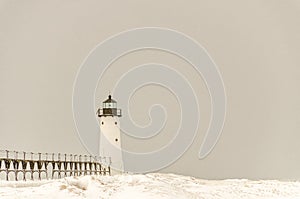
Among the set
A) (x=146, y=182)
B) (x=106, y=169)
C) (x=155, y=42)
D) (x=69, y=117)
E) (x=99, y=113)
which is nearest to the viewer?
(x=146, y=182)

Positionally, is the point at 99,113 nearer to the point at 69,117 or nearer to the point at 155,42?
the point at 69,117

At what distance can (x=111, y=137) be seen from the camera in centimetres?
3219

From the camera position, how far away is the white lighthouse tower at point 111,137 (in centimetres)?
3234

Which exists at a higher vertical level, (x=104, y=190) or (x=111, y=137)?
(x=111, y=137)

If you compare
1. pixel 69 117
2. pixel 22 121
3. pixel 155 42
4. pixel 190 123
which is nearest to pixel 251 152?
pixel 190 123

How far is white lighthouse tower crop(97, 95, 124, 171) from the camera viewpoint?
32344 mm

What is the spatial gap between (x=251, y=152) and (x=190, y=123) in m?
4.76

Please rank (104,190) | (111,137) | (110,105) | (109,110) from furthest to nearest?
1. (110,105)
2. (109,110)
3. (111,137)
4. (104,190)

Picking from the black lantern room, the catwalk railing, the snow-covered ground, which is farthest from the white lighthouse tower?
the snow-covered ground

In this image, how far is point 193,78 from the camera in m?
39.9

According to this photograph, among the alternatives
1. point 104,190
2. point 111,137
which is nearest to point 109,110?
point 111,137

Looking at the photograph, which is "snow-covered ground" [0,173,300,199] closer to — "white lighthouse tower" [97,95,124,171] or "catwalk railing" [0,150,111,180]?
"catwalk railing" [0,150,111,180]

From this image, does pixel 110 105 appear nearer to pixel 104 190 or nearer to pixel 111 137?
pixel 111 137

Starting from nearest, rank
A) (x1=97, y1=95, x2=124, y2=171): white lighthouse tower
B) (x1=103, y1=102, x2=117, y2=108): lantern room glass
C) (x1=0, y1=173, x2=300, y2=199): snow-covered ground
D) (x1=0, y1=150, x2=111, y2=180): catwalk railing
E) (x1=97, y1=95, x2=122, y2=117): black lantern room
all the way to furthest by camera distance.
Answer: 1. (x1=0, y1=173, x2=300, y2=199): snow-covered ground
2. (x1=0, y1=150, x2=111, y2=180): catwalk railing
3. (x1=97, y1=95, x2=124, y2=171): white lighthouse tower
4. (x1=97, y1=95, x2=122, y2=117): black lantern room
5. (x1=103, y1=102, x2=117, y2=108): lantern room glass
